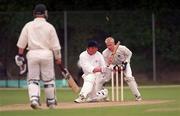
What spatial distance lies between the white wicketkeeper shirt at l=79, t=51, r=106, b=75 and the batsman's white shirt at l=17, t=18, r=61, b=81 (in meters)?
4.50

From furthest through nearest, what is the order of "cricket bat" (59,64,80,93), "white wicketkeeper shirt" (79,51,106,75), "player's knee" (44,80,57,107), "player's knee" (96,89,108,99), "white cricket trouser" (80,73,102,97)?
"player's knee" (96,89,108,99) < "white wicketkeeper shirt" (79,51,106,75) < "white cricket trouser" (80,73,102,97) < "cricket bat" (59,64,80,93) < "player's knee" (44,80,57,107)

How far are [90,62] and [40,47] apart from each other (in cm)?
478

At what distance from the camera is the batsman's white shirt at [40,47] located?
15250 mm

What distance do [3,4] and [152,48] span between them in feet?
27.4

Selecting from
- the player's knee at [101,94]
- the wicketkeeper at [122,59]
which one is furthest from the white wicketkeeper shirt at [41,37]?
the wicketkeeper at [122,59]

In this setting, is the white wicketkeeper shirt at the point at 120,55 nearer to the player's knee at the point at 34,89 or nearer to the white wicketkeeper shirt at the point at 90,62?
the white wicketkeeper shirt at the point at 90,62

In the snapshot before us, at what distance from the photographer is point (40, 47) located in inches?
601

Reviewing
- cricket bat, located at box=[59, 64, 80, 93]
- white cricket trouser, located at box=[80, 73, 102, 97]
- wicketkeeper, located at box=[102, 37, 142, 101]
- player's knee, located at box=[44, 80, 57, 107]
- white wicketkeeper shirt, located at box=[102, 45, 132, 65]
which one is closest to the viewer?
player's knee, located at box=[44, 80, 57, 107]

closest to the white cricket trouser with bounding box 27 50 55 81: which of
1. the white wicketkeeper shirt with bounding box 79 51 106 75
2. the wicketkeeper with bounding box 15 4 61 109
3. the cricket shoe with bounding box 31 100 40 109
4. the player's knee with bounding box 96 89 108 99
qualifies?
the wicketkeeper with bounding box 15 4 61 109

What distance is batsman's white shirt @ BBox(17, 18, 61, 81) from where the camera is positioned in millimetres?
15250

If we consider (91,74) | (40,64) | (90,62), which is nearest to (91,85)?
(91,74)

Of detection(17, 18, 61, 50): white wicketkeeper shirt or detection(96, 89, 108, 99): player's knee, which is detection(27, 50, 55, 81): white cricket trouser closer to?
detection(17, 18, 61, 50): white wicketkeeper shirt

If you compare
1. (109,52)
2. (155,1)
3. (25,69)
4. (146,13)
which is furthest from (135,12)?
(25,69)

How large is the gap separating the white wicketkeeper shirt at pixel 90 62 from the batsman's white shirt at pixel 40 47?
4.50m
